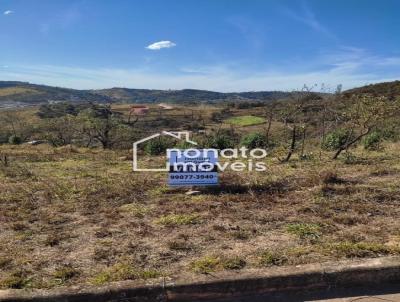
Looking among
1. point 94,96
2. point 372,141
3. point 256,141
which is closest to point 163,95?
point 94,96

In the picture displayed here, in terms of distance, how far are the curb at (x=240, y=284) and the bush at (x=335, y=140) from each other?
959 cm

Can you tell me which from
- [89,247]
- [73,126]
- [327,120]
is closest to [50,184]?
[89,247]

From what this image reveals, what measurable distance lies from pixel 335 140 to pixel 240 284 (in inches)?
413

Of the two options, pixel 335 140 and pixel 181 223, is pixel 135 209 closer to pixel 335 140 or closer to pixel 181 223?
pixel 181 223

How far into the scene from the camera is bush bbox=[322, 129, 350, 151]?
514 inches

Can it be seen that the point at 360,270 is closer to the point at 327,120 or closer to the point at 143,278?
the point at 143,278

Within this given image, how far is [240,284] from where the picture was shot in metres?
3.58

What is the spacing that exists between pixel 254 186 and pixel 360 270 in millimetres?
3678

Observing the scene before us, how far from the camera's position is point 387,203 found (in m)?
6.20

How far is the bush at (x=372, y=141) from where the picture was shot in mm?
12916

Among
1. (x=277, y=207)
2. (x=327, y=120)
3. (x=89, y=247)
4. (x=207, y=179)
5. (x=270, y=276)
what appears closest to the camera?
(x=270, y=276)

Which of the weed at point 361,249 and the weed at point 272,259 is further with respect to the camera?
the weed at point 361,249

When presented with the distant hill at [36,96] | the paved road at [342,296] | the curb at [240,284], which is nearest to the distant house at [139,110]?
the curb at [240,284]

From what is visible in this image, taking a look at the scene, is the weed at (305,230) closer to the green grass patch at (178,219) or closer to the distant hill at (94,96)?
the green grass patch at (178,219)
